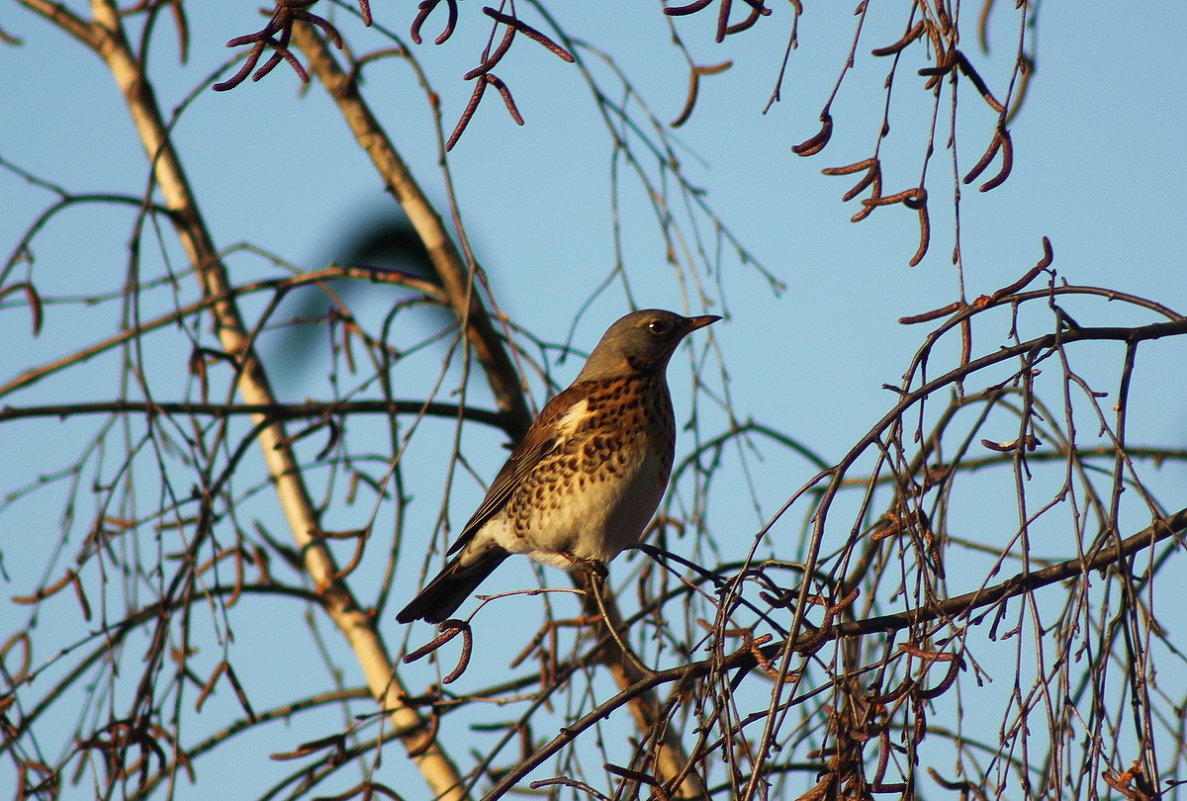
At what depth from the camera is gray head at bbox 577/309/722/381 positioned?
16.1 ft

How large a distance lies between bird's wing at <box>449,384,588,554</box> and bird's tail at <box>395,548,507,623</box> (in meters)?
Result: 0.10

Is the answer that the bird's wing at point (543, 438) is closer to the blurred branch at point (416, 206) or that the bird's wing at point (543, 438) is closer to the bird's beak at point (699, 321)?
the blurred branch at point (416, 206)

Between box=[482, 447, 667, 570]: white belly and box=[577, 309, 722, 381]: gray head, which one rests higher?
box=[577, 309, 722, 381]: gray head

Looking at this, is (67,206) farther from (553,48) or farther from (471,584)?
(553,48)

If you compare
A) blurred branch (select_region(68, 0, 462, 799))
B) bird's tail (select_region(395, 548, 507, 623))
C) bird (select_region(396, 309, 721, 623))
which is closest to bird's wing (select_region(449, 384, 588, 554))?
bird (select_region(396, 309, 721, 623))

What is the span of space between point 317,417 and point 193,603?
2.74 feet

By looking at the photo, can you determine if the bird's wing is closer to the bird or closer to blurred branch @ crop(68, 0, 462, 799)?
the bird

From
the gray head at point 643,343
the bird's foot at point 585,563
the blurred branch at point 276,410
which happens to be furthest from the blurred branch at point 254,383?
the gray head at point 643,343

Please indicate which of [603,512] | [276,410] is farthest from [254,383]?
[603,512]

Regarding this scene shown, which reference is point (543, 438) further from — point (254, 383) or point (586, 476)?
point (254, 383)

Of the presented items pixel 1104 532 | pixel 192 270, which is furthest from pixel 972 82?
pixel 192 270

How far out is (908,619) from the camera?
7.43 ft

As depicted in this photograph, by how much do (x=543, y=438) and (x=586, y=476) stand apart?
226 millimetres

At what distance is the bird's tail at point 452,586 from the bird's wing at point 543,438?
0.34 ft
